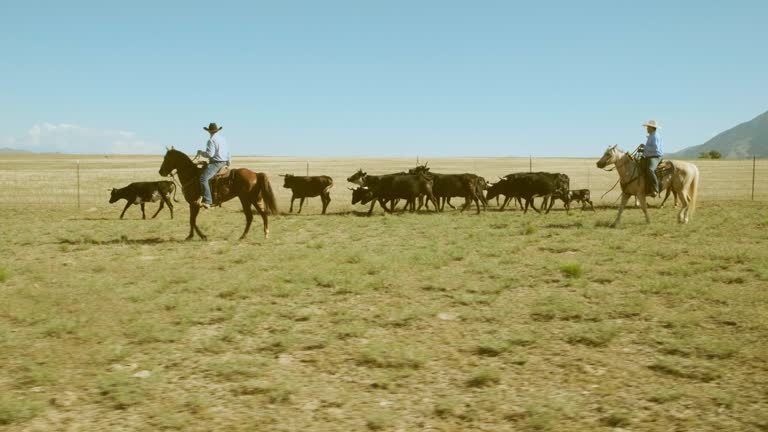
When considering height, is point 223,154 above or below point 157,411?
above

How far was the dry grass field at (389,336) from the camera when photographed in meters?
4.64

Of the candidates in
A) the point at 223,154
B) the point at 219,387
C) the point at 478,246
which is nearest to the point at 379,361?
the point at 219,387

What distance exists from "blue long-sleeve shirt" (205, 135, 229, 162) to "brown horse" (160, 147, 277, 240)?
47cm

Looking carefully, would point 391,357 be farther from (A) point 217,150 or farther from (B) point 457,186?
(B) point 457,186

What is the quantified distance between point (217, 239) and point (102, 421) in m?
10.3

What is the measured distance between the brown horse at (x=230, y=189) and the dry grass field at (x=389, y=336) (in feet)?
4.08

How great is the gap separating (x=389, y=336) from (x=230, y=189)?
8.98m

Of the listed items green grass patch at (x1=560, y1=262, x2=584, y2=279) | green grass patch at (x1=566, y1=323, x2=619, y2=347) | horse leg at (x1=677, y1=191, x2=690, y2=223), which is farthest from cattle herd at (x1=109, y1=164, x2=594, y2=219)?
green grass patch at (x1=566, y1=323, x2=619, y2=347)

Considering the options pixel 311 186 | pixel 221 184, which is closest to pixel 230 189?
pixel 221 184

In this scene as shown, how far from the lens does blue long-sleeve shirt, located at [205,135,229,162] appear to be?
45.1ft

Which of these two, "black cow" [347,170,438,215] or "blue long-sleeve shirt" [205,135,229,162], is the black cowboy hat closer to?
"blue long-sleeve shirt" [205,135,229,162]

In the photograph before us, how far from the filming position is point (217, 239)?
14531 mm

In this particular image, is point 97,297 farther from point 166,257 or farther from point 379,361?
point 379,361

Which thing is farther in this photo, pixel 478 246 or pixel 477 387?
pixel 478 246
